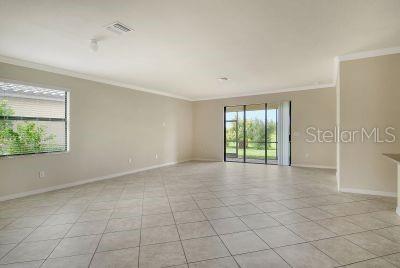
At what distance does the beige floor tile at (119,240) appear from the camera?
2346 millimetres

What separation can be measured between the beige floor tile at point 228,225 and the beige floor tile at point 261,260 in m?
0.53

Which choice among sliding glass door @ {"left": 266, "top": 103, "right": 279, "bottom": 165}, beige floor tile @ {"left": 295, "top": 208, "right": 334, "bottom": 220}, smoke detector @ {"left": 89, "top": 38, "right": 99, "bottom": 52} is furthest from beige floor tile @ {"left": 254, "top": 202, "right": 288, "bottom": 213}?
sliding glass door @ {"left": 266, "top": 103, "right": 279, "bottom": 165}

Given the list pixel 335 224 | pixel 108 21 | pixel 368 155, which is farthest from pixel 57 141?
pixel 368 155

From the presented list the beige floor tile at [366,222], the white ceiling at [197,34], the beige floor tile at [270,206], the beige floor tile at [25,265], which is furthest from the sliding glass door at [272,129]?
the beige floor tile at [25,265]

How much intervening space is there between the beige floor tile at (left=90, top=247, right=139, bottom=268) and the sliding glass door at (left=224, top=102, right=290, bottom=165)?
21.8 feet

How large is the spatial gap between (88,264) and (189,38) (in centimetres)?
318

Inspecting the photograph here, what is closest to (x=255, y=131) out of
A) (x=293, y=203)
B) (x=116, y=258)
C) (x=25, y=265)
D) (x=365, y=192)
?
(x=365, y=192)

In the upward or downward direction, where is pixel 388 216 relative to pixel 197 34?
downward

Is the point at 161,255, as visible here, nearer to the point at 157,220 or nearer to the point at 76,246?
the point at 157,220

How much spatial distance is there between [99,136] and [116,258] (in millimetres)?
4184

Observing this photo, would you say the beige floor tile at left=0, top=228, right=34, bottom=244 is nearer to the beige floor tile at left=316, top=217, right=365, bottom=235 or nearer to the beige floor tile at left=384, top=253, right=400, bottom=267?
the beige floor tile at left=316, top=217, right=365, bottom=235

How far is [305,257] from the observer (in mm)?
2107

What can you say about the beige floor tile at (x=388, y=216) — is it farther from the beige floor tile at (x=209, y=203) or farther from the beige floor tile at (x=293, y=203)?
the beige floor tile at (x=209, y=203)

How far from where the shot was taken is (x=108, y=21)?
282 cm
